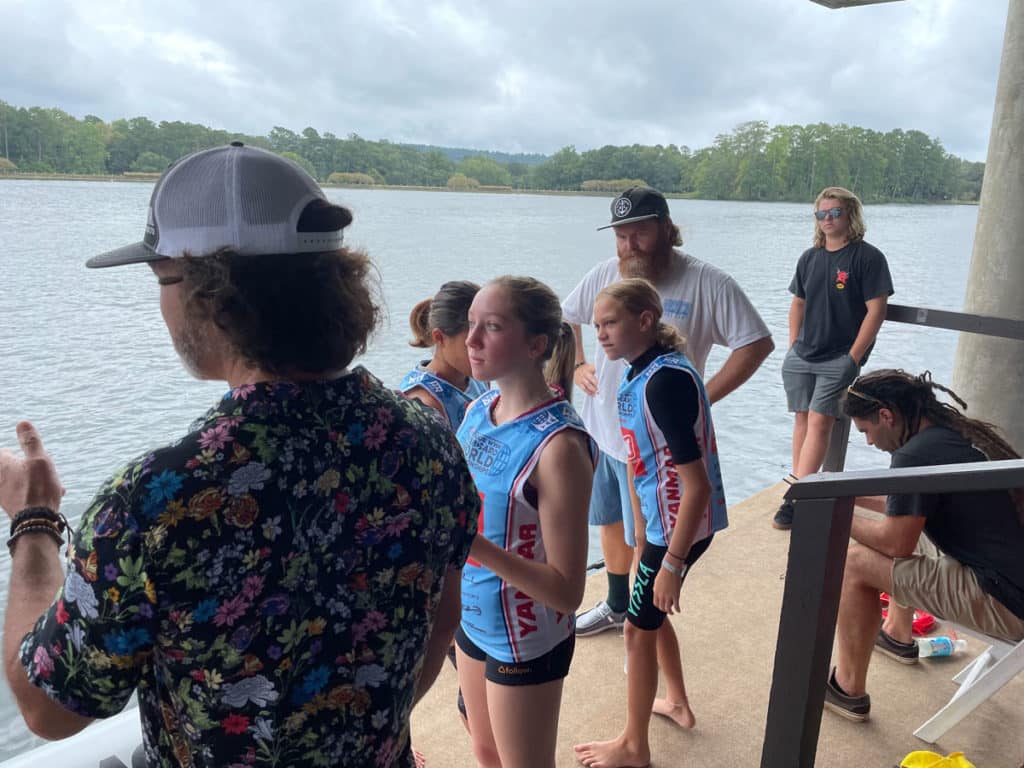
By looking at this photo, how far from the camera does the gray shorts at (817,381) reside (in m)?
3.85

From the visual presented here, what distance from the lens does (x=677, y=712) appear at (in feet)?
7.54

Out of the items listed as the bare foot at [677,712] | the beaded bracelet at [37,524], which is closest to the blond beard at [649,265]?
the bare foot at [677,712]

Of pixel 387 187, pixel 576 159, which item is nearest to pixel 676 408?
pixel 387 187

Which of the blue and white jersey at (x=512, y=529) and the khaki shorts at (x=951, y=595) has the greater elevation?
the blue and white jersey at (x=512, y=529)

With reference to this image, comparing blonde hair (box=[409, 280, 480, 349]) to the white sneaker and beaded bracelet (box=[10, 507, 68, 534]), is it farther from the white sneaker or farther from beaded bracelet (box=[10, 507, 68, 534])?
the white sneaker

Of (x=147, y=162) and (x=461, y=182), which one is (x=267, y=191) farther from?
(x=461, y=182)

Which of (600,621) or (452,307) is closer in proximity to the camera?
(452,307)

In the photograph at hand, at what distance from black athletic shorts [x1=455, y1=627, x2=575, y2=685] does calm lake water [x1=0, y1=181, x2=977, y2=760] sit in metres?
0.99

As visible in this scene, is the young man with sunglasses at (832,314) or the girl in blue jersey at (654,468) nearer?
the girl in blue jersey at (654,468)

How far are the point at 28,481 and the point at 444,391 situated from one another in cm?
97

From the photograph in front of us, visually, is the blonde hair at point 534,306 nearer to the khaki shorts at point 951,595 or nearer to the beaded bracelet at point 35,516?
Result: the beaded bracelet at point 35,516

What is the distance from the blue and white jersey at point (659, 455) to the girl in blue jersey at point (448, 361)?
48cm

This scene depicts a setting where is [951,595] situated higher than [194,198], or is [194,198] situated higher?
[194,198]

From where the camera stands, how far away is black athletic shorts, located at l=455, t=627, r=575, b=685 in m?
1.45
